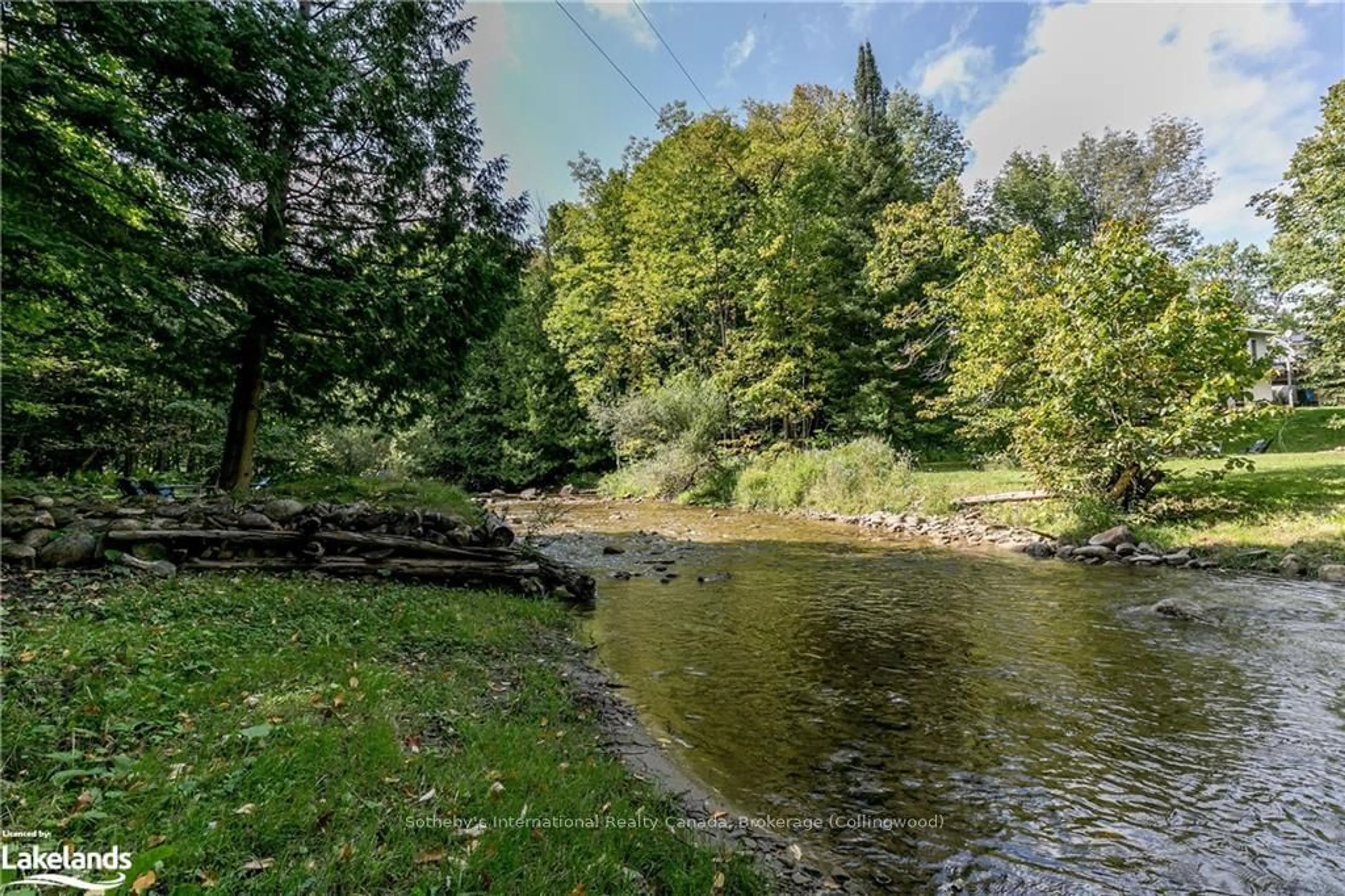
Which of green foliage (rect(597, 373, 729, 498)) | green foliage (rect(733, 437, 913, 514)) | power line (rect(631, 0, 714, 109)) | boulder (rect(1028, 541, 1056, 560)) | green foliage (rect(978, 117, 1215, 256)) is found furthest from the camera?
green foliage (rect(978, 117, 1215, 256))

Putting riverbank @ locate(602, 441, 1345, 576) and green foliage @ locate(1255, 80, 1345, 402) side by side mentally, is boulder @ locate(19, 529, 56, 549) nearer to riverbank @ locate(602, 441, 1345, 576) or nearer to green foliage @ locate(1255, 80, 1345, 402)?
riverbank @ locate(602, 441, 1345, 576)

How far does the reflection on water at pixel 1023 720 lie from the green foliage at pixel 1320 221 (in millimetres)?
14009

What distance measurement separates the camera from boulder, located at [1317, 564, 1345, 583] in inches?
311

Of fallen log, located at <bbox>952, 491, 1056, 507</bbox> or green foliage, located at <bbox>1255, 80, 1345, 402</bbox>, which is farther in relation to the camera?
green foliage, located at <bbox>1255, 80, 1345, 402</bbox>

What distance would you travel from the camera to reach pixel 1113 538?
10.2m

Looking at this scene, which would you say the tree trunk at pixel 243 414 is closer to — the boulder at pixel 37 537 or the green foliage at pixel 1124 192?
the boulder at pixel 37 537

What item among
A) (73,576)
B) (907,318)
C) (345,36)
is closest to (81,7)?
(345,36)

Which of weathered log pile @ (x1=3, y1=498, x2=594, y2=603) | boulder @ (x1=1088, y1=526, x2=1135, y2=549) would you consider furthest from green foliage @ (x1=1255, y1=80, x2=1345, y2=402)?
weathered log pile @ (x1=3, y1=498, x2=594, y2=603)

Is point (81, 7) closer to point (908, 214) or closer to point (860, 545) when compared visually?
point (860, 545)

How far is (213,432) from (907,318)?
2408 cm

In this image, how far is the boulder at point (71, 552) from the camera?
4828mm

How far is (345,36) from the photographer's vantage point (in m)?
8.77

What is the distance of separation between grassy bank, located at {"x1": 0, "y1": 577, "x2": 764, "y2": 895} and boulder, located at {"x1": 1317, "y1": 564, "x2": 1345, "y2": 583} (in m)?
10.5

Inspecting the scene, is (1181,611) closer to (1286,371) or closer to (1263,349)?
(1286,371)
